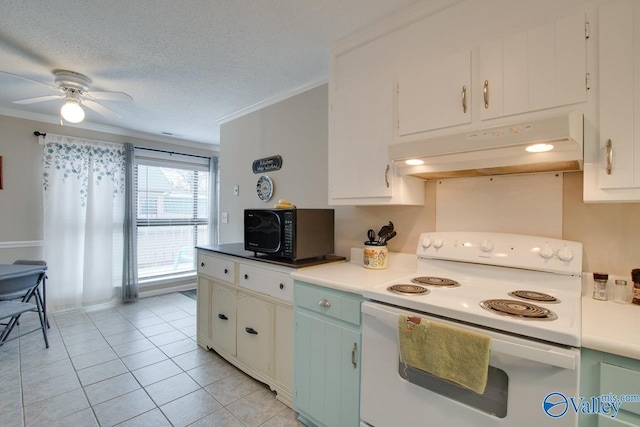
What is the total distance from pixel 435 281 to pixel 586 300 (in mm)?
599

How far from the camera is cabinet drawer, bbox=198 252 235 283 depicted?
7.82 ft

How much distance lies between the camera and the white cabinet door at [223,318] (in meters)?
2.37

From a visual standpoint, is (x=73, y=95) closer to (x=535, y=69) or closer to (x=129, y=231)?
(x=129, y=231)

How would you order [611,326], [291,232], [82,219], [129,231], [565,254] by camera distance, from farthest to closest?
1. [129,231]
2. [82,219]
3. [291,232]
4. [565,254]
5. [611,326]

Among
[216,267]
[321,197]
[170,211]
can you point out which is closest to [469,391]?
[321,197]

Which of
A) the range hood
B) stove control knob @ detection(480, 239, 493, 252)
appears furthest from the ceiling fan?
stove control knob @ detection(480, 239, 493, 252)

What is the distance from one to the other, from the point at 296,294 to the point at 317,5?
1.62 meters

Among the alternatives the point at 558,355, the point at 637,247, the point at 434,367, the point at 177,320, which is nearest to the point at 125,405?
the point at 177,320

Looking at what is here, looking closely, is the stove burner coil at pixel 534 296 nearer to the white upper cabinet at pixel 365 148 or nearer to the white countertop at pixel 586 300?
the white countertop at pixel 586 300

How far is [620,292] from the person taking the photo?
1225mm

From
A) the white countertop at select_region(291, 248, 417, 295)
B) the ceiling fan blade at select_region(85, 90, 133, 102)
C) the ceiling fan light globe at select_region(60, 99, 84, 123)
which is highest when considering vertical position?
the ceiling fan blade at select_region(85, 90, 133, 102)

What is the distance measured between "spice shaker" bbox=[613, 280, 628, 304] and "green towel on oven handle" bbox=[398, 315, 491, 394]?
2.33 ft

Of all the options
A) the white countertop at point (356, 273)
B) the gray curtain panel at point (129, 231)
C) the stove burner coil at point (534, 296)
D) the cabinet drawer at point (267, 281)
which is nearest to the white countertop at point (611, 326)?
the stove burner coil at point (534, 296)

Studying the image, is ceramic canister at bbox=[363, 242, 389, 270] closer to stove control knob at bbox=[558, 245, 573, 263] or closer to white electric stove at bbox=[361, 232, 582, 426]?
white electric stove at bbox=[361, 232, 582, 426]
